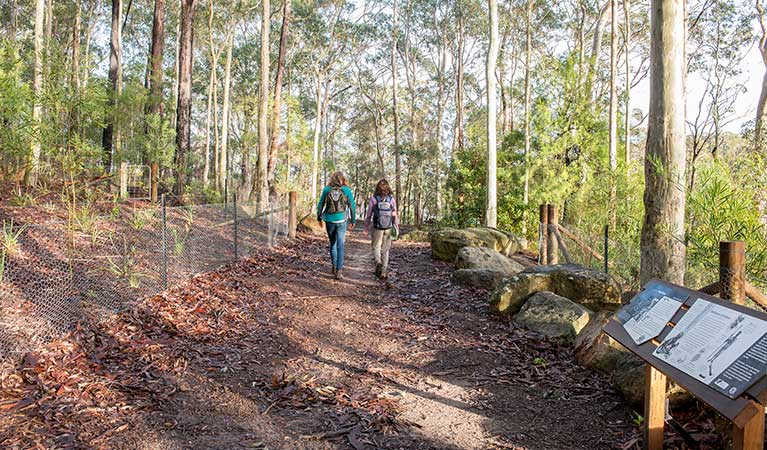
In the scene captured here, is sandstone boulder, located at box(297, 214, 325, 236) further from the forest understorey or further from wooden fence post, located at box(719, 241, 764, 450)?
wooden fence post, located at box(719, 241, 764, 450)

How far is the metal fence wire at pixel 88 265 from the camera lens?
4902 mm

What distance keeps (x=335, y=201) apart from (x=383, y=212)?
2.55ft

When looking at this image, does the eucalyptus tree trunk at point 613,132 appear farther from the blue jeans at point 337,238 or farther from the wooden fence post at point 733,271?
the wooden fence post at point 733,271

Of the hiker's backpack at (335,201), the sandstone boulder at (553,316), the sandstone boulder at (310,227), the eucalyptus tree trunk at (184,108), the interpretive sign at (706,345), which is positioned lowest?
the sandstone boulder at (553,316)

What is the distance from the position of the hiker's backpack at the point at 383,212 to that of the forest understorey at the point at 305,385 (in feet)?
6.13

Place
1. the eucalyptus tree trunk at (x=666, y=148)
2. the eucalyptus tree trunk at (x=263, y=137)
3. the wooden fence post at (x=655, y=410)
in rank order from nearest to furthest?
1. the wooden fence post at (x=655, y=410)
2. the eucalyptus tree trunk at (x=666, y=148)
3. the eucalyptus tree trunk at (x=263, y=137)

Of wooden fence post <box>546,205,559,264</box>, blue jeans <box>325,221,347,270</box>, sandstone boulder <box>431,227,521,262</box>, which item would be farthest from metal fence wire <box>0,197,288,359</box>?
wooden fence post <box>546,205,559,264</box>

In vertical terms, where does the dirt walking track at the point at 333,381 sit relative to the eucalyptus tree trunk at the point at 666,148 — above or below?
below

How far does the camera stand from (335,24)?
33188 mm

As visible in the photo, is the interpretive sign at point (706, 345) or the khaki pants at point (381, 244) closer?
the interpretive sign at point (706, 345)

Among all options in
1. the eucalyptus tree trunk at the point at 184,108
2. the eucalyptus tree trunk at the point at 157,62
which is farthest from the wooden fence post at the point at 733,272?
the eucalyptus tree trunk at the point at 157,62

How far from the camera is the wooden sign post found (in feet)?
7.29

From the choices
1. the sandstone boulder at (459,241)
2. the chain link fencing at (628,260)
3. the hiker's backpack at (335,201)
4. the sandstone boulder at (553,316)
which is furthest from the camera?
the sandstone boulder at (459,241)

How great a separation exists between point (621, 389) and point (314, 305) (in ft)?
13.2
